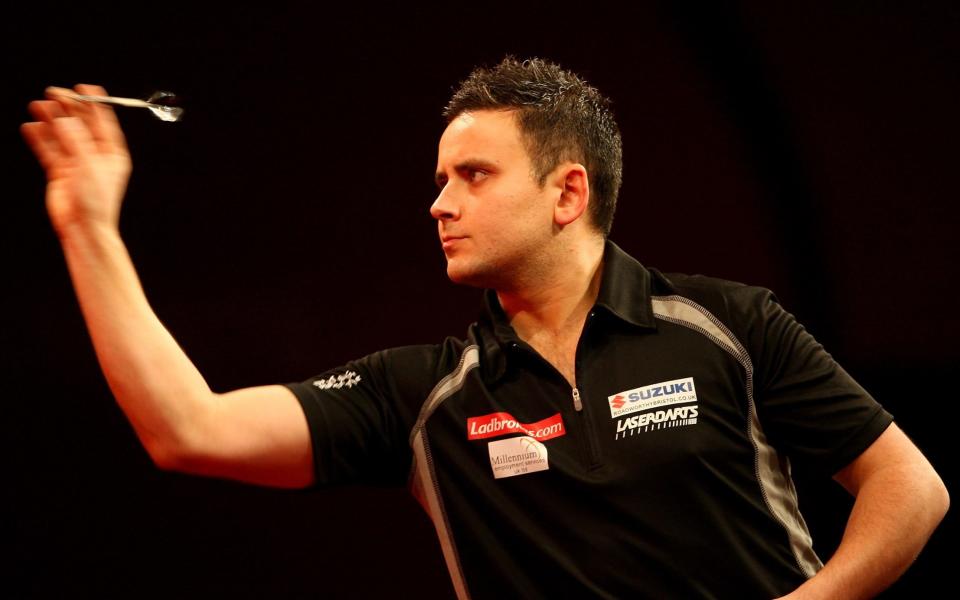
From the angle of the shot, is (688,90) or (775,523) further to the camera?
(688,90)

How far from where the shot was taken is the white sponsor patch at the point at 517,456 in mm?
1645

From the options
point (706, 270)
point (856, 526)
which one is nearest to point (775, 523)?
point (856, 526)

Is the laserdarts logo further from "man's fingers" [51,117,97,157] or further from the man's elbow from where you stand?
"man's fingers" [51,117,97,157]

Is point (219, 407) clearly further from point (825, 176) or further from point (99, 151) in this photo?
point (825, 176)

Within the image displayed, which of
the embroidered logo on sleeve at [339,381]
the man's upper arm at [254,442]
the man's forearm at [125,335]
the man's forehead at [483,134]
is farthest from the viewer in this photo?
the man's forehead at [483,134]

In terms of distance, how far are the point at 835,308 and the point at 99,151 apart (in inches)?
97.2

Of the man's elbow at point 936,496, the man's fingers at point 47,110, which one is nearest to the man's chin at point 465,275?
the man's fingers at point 47,110

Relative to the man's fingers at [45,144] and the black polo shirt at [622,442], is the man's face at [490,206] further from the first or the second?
the man's fingers at [45,144]

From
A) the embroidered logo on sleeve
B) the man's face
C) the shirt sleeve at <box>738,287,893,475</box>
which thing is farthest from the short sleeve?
the shirt sleeve at <box>738,287,893,475</box>

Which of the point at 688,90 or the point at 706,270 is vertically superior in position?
the point at 688,90

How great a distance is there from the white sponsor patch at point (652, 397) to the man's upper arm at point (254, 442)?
0.53 meters

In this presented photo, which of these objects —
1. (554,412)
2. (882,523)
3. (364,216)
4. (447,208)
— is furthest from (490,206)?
(364,216)

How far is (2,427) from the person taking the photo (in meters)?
2.62

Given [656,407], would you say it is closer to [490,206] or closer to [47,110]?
[490,206]
